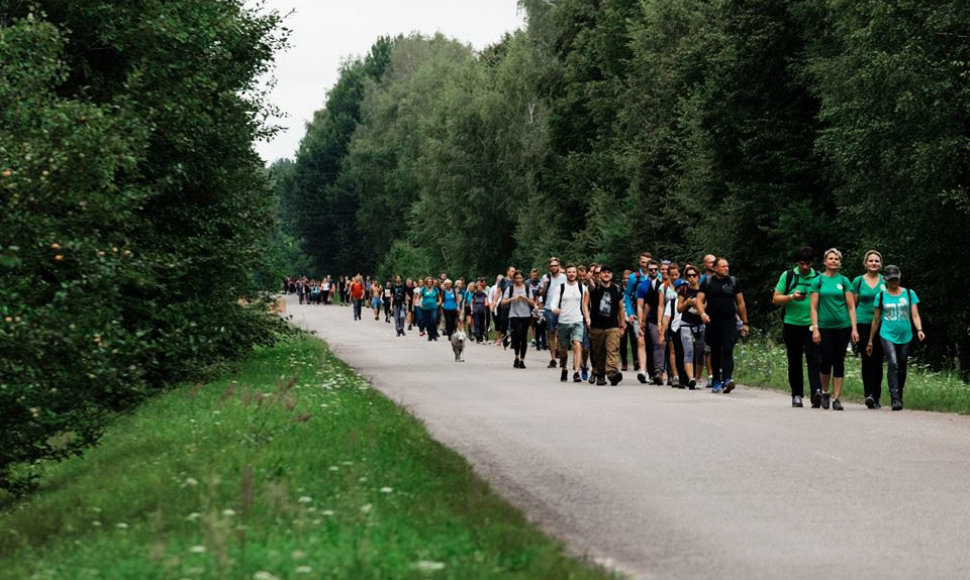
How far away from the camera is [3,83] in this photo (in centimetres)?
1542

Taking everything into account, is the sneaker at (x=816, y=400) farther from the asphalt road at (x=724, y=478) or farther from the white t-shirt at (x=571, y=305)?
the white t-shirt at (x=571, y=305)

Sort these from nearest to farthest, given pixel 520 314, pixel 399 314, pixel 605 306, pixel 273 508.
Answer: pixel 273 508
pixel 605 306
pixel 520 314
pixel 399 314

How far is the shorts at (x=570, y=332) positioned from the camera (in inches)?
979

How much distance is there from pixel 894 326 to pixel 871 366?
27.4 inches

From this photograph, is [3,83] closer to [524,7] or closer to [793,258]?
[793,258]

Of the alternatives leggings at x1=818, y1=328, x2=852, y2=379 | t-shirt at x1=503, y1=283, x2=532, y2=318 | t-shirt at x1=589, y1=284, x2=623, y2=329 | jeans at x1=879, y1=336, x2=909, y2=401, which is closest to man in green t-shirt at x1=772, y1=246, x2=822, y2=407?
leggings at x1=818, y1=328, x2=852, y2=379

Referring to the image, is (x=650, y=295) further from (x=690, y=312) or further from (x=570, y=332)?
(x=690, y=312)

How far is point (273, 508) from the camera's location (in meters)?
8.74

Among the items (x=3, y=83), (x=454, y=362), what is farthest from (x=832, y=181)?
(x=3, y=83)

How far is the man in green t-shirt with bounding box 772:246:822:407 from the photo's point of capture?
727 inches

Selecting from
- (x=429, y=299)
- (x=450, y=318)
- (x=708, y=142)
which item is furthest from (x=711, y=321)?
(x=708, y=142)

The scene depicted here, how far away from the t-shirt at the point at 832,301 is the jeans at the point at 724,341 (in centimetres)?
283

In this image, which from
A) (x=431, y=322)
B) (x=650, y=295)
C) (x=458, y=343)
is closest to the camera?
(x=650, y=295)

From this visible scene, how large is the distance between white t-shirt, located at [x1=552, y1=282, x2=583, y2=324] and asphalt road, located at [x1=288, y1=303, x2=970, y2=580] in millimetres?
3596
